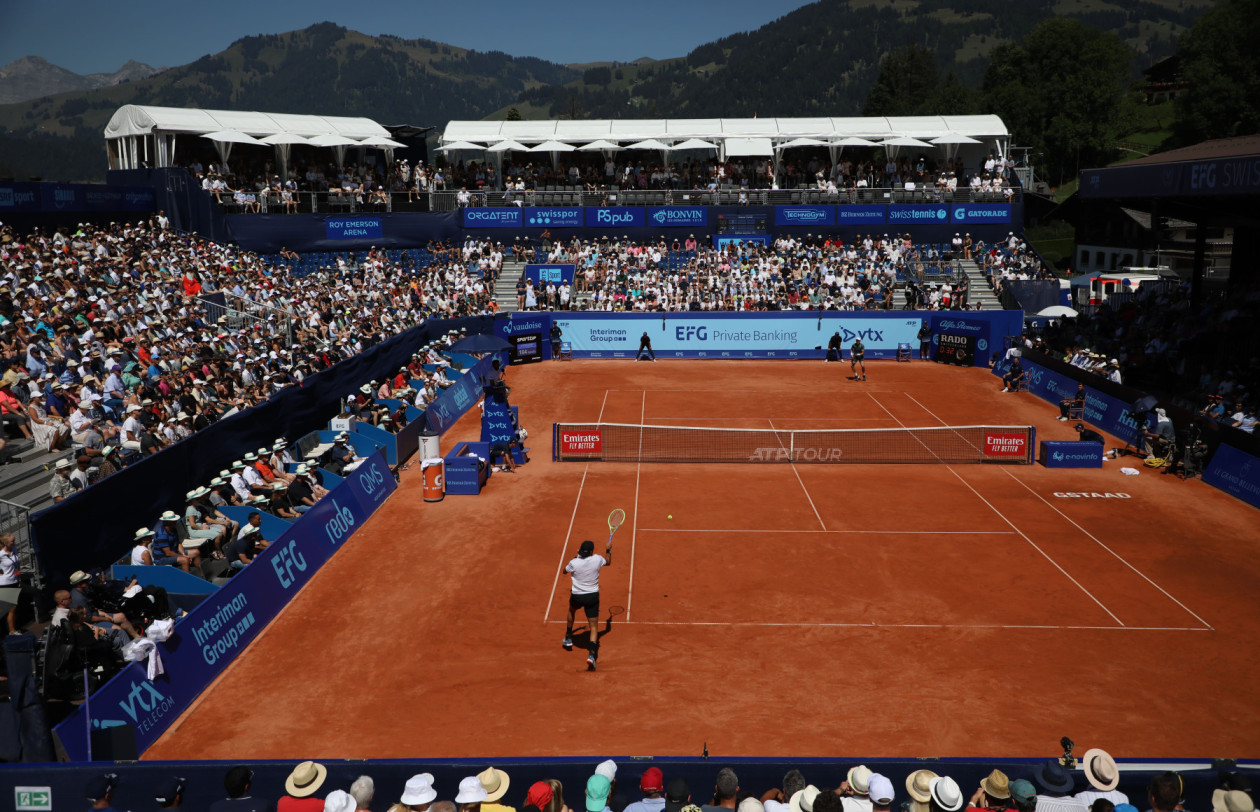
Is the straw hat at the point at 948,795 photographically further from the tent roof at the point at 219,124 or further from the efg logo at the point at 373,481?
the tent roof at the point at 219,124

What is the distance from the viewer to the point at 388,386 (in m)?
27.6

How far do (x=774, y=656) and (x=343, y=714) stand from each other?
19.7 feet

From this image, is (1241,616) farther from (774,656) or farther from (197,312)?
(197,312)

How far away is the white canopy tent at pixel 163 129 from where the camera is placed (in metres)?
43.1

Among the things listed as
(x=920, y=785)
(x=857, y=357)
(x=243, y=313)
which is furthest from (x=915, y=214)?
(x=920, y=785)

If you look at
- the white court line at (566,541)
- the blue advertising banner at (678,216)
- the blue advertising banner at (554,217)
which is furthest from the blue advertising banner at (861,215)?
the white court line at (566,541)

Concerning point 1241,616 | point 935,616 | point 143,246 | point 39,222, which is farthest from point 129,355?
point 1241,616

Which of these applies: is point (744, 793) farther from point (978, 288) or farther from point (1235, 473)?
point (978, 288)

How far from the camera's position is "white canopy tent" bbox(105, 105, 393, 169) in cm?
4306

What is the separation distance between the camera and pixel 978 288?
4612 centimetres

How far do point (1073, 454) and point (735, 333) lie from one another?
19.8 m

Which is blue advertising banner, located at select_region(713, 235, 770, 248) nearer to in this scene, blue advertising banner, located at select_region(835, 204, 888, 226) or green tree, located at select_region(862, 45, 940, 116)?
blue advertising banner, located at select_region(835, 204, 888, 226)

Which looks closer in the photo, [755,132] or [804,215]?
[804,215]

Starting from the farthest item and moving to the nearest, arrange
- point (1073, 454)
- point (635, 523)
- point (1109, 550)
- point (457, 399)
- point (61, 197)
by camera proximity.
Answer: point (61, 197) < point (457, 399) < point (1073, 454) < point (635, 523) < point (1109, 550)
